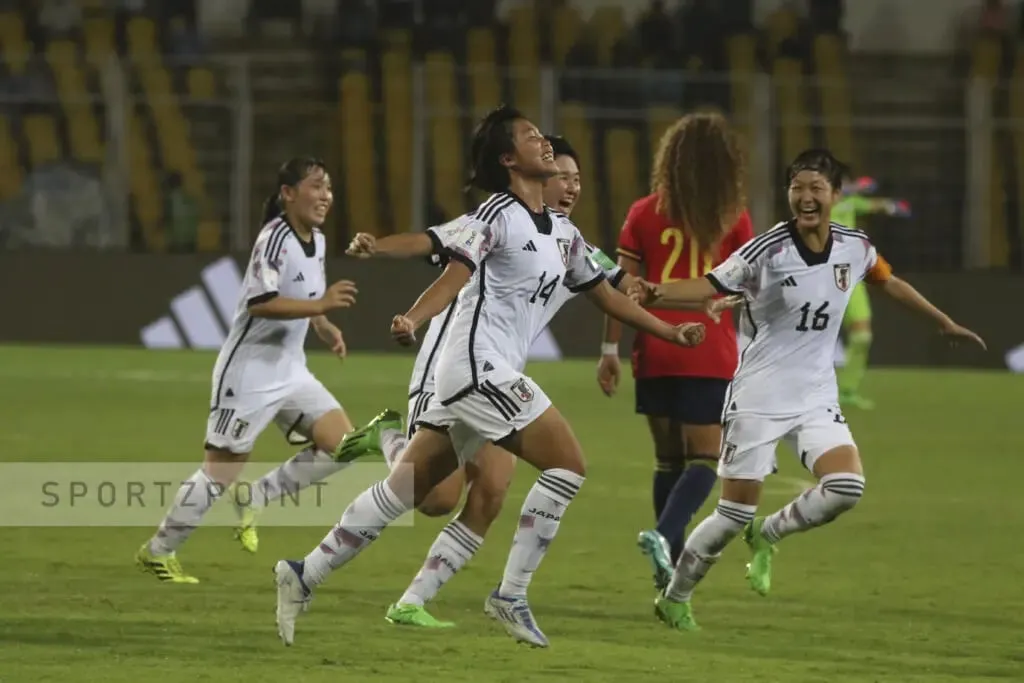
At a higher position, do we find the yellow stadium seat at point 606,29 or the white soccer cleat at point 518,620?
the yellow stadium seat at point 606,29

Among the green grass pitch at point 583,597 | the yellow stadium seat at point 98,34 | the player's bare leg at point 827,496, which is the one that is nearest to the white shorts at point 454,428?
the green grass pitch at point 583,597

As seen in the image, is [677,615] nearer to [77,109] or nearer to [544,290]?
[544,290]

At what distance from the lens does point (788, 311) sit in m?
7.74

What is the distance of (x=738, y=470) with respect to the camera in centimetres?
771

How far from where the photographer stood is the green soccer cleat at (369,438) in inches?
321

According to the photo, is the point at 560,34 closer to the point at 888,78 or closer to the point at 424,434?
the point at 888,78

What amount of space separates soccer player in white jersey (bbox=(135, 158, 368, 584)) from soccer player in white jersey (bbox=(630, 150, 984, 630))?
2.08m

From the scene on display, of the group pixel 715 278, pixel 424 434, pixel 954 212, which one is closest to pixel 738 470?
pixel 715 278

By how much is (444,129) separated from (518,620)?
1542cm

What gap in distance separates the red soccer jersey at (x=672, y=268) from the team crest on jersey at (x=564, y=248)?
1408 millimetres

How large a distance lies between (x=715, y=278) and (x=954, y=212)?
14594mm

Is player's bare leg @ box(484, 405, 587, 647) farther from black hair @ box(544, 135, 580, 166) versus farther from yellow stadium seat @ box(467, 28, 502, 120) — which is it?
yellow stadium seat @ box(467, 28, 502, 120)

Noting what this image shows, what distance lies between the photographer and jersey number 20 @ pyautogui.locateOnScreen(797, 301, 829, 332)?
7.71 meters

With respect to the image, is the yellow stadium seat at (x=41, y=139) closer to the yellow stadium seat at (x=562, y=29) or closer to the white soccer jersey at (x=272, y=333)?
the yellow stadium seat at (x=562, y=29)
